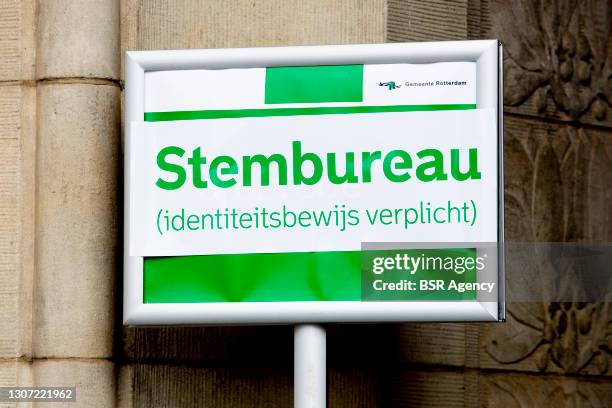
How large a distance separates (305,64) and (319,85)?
0.34 feet

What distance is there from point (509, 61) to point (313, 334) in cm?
234

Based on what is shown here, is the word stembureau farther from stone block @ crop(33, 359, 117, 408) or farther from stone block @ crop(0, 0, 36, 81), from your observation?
stone block @ crop(0, 0, 36, 81)

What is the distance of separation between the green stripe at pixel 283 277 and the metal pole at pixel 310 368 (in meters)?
0.15

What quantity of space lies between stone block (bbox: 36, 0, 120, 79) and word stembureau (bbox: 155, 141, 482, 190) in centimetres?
85

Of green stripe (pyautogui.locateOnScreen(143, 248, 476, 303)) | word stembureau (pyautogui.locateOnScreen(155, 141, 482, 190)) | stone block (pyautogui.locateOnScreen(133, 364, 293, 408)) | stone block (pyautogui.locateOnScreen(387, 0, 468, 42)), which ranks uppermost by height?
stone block (pyautogui.locateOnScreen(387, 0, 468, 42))

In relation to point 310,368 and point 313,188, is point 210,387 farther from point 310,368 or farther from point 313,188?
point 313,188

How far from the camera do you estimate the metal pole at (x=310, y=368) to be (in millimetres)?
5664

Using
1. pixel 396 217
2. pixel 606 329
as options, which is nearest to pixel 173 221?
pixel 396 217

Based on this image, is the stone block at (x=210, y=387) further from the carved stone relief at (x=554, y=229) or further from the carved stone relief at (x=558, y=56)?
the carved stone relief at (x=558, y=56)

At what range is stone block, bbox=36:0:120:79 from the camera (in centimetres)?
639

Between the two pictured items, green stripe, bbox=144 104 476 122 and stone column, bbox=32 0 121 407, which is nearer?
green stripe, bbox=144 104 476 122

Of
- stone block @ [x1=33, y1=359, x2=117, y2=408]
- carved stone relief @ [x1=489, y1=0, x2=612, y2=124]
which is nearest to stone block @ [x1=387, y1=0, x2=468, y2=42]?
carved stone relief @ [x1=489, y1=0, x2=612, y2=124]
